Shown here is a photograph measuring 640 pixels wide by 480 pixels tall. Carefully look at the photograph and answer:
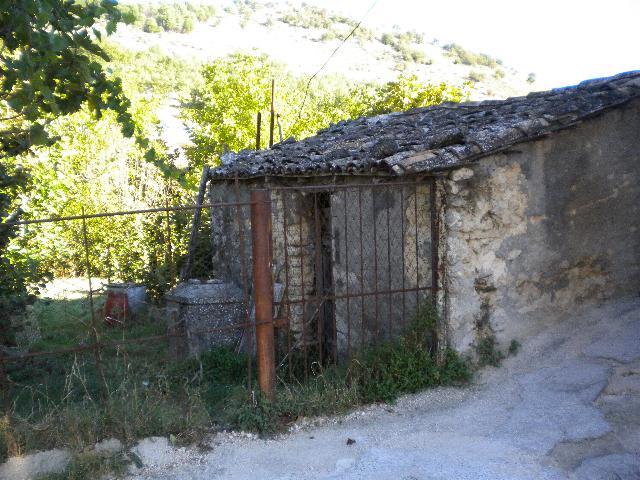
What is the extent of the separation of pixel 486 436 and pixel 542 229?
214cm

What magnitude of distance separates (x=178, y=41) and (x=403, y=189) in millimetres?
43148

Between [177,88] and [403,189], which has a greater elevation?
[177,88]

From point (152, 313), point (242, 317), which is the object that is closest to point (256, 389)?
point (242, 317)

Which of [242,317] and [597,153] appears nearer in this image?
[597,153]

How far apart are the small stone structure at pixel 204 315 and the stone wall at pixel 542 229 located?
3225 mm

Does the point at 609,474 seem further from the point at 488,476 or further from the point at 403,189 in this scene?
the point at 403,189

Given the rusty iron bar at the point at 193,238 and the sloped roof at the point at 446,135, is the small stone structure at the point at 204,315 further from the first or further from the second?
the rusty iron bar at the point at 193,238

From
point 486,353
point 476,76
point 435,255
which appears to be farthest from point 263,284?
point 476,76

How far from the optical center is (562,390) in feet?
15.7

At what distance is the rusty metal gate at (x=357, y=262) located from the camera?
520 centimetres

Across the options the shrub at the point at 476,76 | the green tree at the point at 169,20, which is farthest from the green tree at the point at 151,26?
the shrub at the point at 476,76

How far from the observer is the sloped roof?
495 centimetres

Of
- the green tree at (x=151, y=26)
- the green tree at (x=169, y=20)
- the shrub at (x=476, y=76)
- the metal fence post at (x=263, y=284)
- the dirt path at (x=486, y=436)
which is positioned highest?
the green tree at (x=169, y=20)

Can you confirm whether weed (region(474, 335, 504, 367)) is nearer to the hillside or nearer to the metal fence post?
the metal fence post
